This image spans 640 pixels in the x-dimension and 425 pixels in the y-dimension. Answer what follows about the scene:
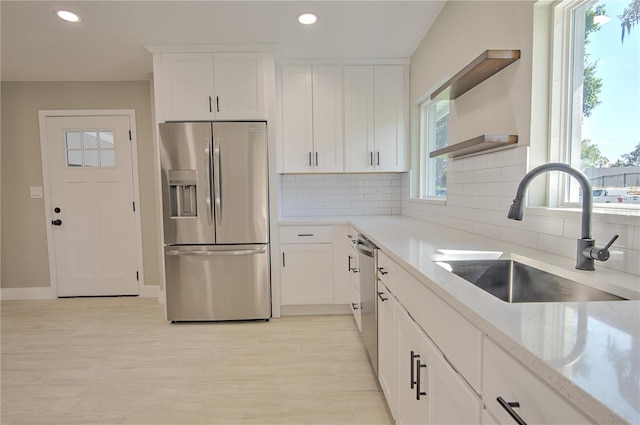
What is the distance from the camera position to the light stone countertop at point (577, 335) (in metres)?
0.42

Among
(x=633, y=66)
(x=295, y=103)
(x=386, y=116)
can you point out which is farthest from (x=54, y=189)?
(x=633, y=66)

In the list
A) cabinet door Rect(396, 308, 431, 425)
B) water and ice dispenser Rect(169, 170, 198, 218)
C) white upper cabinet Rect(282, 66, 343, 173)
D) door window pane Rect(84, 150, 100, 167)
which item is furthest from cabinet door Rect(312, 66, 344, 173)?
door window pane Rect(84, 150, 100, 167)

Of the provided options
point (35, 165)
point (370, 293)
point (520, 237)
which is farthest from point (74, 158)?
point (520, 237)

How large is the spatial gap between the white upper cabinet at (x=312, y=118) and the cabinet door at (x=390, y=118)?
39 cm

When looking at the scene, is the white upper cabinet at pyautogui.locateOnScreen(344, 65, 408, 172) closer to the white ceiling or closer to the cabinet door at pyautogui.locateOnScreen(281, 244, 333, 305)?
the white ceiling

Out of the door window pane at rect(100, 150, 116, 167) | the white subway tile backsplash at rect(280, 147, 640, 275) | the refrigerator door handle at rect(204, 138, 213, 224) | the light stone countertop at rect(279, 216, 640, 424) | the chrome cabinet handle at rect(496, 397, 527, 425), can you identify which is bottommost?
the chrome cabinet handle at rect(496, 397, 527, 425)

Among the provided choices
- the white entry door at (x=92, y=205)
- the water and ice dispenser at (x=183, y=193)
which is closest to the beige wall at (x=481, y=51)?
the water and ice dispenser at (x=183, y=193)

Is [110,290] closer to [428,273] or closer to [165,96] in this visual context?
[165,96]

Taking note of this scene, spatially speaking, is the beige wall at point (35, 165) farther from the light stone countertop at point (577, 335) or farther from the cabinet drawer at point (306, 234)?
the light stone countertop at point (577, 335)

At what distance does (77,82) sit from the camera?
3533 millimetres

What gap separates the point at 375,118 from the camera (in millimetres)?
3188

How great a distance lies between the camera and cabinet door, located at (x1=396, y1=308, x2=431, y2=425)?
1090mm

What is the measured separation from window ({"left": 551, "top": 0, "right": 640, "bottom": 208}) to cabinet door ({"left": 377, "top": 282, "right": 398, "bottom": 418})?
0.93m

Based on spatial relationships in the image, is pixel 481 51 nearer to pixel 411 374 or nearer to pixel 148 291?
pixel 411 374
